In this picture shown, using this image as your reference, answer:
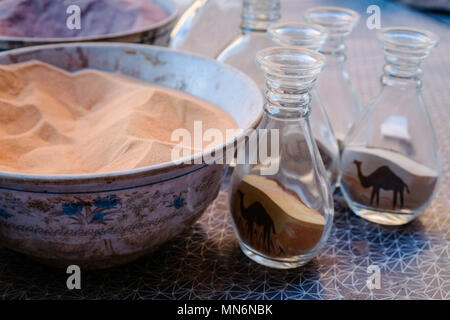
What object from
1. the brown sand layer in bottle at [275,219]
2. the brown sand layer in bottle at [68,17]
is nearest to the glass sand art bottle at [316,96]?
the brown sand layer in bottle at [275,219]

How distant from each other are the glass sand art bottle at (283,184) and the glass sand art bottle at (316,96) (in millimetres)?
77

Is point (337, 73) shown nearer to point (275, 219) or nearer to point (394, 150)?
point (394, 150)

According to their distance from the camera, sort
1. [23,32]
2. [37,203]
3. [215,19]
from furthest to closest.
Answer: [215,19] → [23,32] → [37,203]

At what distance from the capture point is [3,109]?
1.85 feet

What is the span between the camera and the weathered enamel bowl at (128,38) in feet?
2.21

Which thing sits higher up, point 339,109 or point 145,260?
point 339,109

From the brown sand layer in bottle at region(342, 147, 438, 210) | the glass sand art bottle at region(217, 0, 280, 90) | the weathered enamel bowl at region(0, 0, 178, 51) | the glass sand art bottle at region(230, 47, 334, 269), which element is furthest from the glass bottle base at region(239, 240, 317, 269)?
the weathered enamel bowl at region(0, 0, 178, 51)

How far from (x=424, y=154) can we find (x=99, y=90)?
1.30 ft

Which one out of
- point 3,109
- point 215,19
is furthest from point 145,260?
point 215,19

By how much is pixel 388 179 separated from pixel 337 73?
0.53 feet

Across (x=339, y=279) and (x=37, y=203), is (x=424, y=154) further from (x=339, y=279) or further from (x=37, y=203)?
(x=37, y=203)

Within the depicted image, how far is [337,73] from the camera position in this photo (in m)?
0.65

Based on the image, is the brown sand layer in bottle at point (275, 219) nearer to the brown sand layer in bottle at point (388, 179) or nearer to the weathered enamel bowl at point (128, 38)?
the brown sand layer in bottle at point (388, 179)

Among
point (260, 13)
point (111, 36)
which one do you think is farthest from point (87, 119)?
point (260, 13)
